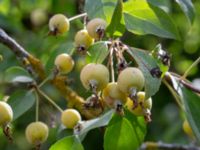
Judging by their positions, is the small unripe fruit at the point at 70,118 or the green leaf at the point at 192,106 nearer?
the green leaf at the point at 192,106

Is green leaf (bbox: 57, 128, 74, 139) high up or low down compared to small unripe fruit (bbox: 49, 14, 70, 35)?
down

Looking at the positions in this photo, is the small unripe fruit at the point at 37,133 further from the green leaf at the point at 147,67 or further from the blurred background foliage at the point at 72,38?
the blurred background foliage at the point at 72,38

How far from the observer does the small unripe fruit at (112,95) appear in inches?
55.4

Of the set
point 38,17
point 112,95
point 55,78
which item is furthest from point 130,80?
point 38,17

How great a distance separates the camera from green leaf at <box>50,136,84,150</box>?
158 centimetres

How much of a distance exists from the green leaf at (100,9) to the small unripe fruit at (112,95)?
22cm

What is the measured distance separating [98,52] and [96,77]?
0.31 feet

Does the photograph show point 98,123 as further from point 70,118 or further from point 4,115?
point 4,115

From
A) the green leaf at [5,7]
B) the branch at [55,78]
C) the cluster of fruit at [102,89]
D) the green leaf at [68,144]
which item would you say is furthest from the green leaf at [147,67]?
the green leaf at [5,7]

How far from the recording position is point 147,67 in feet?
4.74

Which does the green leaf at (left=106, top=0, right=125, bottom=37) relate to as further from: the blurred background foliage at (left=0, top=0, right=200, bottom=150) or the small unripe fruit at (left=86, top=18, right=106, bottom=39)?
the blurred background foliage at (left=0, top=0, right=200, bottom=150)

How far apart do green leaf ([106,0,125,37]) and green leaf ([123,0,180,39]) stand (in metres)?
0.05

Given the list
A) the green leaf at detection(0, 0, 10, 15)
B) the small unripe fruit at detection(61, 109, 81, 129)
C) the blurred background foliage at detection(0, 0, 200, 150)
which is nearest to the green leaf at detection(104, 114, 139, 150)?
the small unripe fruit at detection(61, 109, 81, 129)

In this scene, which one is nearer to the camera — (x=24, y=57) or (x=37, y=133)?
(x=37, y=133)
